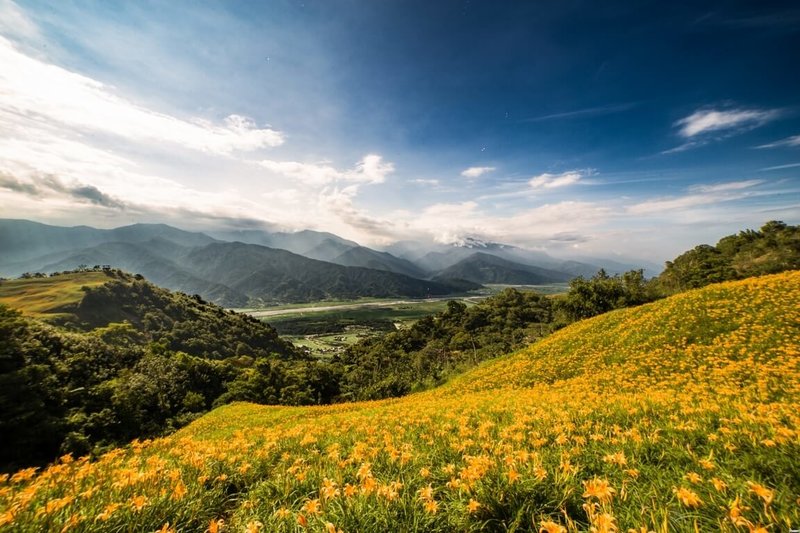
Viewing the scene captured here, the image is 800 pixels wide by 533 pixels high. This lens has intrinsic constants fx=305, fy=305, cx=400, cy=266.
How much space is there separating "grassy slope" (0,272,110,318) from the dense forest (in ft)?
23.3

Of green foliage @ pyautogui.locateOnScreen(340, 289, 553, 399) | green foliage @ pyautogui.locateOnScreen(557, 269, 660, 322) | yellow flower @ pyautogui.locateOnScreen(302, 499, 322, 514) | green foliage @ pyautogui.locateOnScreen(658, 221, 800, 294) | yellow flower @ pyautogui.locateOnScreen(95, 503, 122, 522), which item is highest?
green foliage @ pyautogui.locateOnScreen(658, 221, 800, 294)

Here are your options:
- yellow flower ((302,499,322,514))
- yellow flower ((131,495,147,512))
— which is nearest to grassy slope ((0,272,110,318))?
yellow flower ((131,495,147,512))

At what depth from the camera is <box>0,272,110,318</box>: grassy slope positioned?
135125 millimetres

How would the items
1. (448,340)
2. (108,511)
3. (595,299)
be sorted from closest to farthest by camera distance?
(108,511) < (595,299) < (448,340)

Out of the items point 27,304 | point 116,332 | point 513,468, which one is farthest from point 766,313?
point 27,304

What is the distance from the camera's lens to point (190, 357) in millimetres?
83625

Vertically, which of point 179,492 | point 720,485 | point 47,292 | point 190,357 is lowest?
point 190,357

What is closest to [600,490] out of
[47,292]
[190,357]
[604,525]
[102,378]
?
[604,525]

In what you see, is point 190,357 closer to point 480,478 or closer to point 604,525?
point 480,478

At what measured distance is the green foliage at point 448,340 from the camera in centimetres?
9612

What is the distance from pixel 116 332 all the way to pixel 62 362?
9058cm

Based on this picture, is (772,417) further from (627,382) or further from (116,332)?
(116,332)

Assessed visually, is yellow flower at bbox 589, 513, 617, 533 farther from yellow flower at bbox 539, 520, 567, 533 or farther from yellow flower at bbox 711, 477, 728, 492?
yellow flower at bbox 711, 477, 728, 492

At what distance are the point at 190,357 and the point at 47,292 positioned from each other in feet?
462
